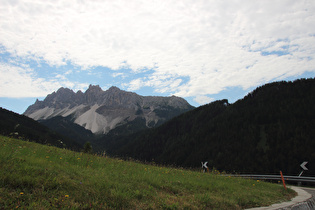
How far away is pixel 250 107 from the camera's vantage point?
156m

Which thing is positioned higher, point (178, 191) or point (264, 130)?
point (264, 130)

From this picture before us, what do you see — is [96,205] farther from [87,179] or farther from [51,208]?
[87,179]

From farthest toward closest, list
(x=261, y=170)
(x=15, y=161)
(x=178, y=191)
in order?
(x=261, y=170) < (x=178, y=191) < (x=15, y=161)

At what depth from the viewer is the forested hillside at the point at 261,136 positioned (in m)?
97.8

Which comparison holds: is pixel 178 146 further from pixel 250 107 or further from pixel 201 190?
pixel 201 190

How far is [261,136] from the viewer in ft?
416

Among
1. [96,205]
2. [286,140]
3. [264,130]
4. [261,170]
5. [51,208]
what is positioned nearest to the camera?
[51,208]

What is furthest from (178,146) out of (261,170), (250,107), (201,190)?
(201,190)

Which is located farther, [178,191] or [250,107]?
[250,107]

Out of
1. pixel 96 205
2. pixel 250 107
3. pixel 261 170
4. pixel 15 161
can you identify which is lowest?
pixel 261 170

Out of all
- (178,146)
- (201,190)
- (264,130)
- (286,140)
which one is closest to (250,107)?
(264,130)

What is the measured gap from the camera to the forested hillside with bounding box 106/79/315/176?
97.8 metres

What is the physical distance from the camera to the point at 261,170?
94.7 meters

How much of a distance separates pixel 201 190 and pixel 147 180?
2.87 m
